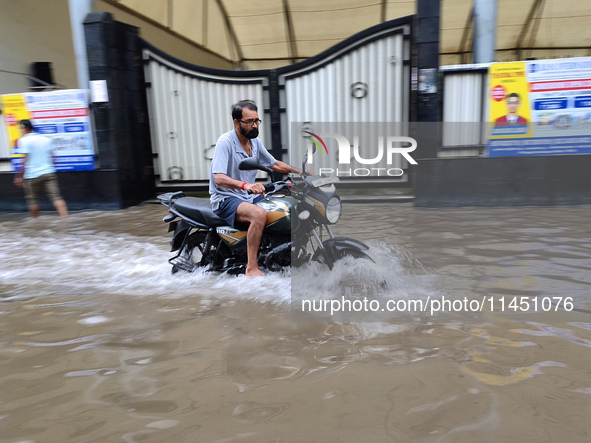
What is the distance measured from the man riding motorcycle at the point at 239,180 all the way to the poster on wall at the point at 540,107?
428cm

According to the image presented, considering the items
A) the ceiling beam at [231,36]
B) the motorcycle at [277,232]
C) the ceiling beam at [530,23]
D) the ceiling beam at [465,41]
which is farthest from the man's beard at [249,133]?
the ceiling beam at [530,23]

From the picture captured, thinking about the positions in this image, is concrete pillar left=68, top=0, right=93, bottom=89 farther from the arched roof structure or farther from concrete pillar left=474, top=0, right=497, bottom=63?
the arched roof structure

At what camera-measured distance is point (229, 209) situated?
3941 millimetres

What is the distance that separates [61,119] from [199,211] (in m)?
5.29

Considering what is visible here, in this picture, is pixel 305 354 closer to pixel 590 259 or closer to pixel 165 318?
pixel 165 318

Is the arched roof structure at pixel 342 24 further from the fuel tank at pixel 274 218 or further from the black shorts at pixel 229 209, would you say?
the fuel tank at pixel 274 218

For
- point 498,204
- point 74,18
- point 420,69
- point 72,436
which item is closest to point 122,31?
point 74,18

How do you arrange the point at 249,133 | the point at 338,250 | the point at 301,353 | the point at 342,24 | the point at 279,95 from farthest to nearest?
the point at 342,24 → the point at 279,95 → the point at 249,133 → the point at 338,250 → the point at 301,353

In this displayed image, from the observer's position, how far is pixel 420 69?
23.4 feet

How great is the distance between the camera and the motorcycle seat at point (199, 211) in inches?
161

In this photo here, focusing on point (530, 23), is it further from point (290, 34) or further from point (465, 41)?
point (290, 34)

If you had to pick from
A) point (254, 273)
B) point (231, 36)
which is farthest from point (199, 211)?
point (231, 36)

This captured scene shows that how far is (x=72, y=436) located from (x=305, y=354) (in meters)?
1.30

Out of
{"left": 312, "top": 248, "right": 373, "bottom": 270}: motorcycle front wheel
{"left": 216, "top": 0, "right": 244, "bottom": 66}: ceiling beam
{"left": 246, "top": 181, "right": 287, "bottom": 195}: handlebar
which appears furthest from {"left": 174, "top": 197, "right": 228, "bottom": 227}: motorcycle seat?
{"left": 216, "top": 0, "right": 244, "bottom": 66}: ceiling beam
